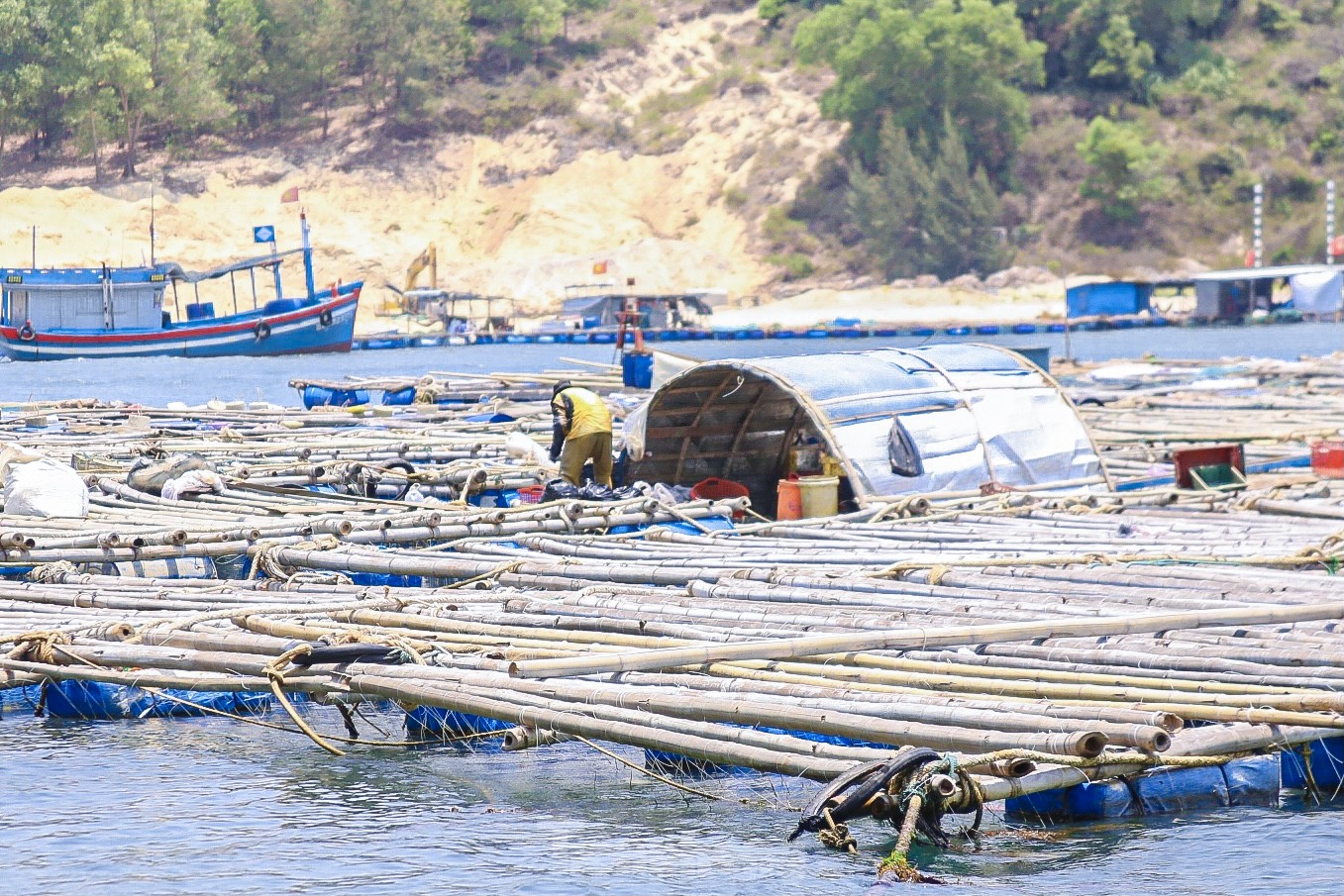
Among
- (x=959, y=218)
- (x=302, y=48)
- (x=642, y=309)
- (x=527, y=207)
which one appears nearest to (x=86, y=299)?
(x=642, y=309)

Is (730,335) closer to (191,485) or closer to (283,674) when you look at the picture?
(191,485)

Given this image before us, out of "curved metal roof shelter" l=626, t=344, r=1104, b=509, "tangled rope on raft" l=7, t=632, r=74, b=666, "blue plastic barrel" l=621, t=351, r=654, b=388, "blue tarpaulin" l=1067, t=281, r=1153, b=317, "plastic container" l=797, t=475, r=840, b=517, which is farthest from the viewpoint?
"blue tarpaulin" l=1067, t=281, r=1153, b=317

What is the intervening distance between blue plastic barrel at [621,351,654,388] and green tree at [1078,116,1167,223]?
60277mm

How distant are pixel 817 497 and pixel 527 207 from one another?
73.5m

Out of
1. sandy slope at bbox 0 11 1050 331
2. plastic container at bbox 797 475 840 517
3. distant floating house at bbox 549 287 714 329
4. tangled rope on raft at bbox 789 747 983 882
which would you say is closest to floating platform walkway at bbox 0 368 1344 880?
tangled rope on raft at bbox 789 747 983 882

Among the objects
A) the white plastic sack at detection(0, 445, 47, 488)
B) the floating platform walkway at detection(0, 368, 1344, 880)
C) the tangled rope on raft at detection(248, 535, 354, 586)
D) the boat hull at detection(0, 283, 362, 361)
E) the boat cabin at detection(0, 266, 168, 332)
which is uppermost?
the boat cabin at detection(0, 266, 168, 332)

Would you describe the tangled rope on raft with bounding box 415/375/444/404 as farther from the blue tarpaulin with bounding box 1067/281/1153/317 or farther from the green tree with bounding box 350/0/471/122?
the green tree with bounding box 350/0/471/122

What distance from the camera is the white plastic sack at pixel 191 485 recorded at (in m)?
16.4

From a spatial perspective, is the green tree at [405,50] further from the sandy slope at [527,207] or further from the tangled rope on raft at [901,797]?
the tangled rope on raft at [901,797]

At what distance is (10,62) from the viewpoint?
89.1 meters

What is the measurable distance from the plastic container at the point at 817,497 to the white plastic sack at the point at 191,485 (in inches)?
202

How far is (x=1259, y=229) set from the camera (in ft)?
268

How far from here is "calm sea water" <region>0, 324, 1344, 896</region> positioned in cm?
745

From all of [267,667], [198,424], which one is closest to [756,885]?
[267,667]
